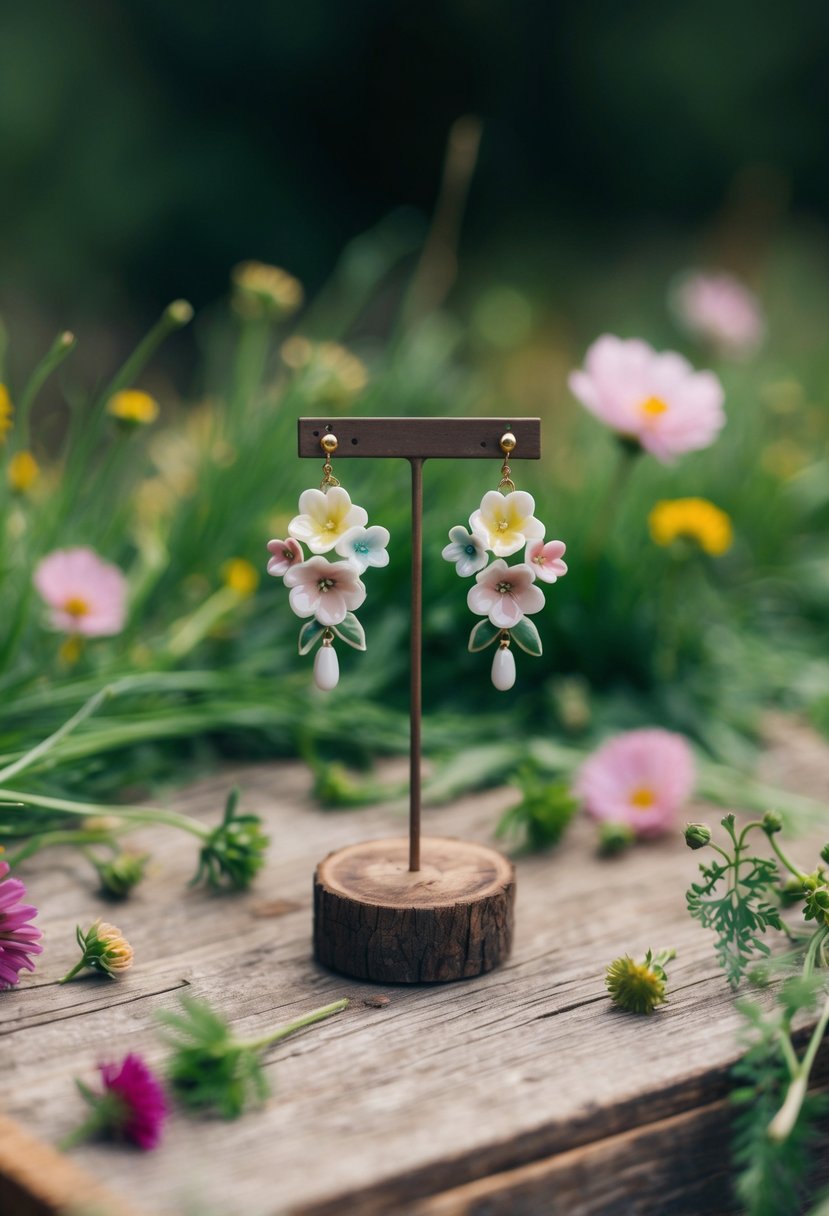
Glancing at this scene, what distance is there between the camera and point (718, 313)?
7.55ft

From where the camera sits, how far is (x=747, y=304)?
2420mm

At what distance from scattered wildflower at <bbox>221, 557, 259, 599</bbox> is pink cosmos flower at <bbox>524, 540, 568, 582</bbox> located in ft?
2.12

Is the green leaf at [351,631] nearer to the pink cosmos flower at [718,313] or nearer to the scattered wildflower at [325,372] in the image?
the scattered wildflower at [325,372]

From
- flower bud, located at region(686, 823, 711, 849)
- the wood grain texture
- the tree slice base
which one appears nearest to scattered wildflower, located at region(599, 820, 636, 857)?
the tree slice base

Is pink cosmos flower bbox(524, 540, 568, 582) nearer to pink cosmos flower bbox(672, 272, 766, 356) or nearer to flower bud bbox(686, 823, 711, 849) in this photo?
flower bud bbox(686, 823, 711, 849)

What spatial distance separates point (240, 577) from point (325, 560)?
60 cm

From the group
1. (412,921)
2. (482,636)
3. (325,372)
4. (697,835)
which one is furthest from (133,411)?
(697,835)

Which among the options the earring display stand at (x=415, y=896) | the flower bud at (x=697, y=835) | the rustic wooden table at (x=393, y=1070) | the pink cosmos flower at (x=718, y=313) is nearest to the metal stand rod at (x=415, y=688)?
the earring display stand at (x=415, y=896)

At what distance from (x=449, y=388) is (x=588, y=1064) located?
1.39 metres

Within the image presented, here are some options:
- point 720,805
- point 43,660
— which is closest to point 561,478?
point 720,805

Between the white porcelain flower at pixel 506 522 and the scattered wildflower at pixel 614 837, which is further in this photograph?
the scattered wildflower at pixel 614 837

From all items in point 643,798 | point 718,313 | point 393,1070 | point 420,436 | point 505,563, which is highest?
point 718,313

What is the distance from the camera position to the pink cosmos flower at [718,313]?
2307 millimetres

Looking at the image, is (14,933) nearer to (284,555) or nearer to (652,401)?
(284,555)
